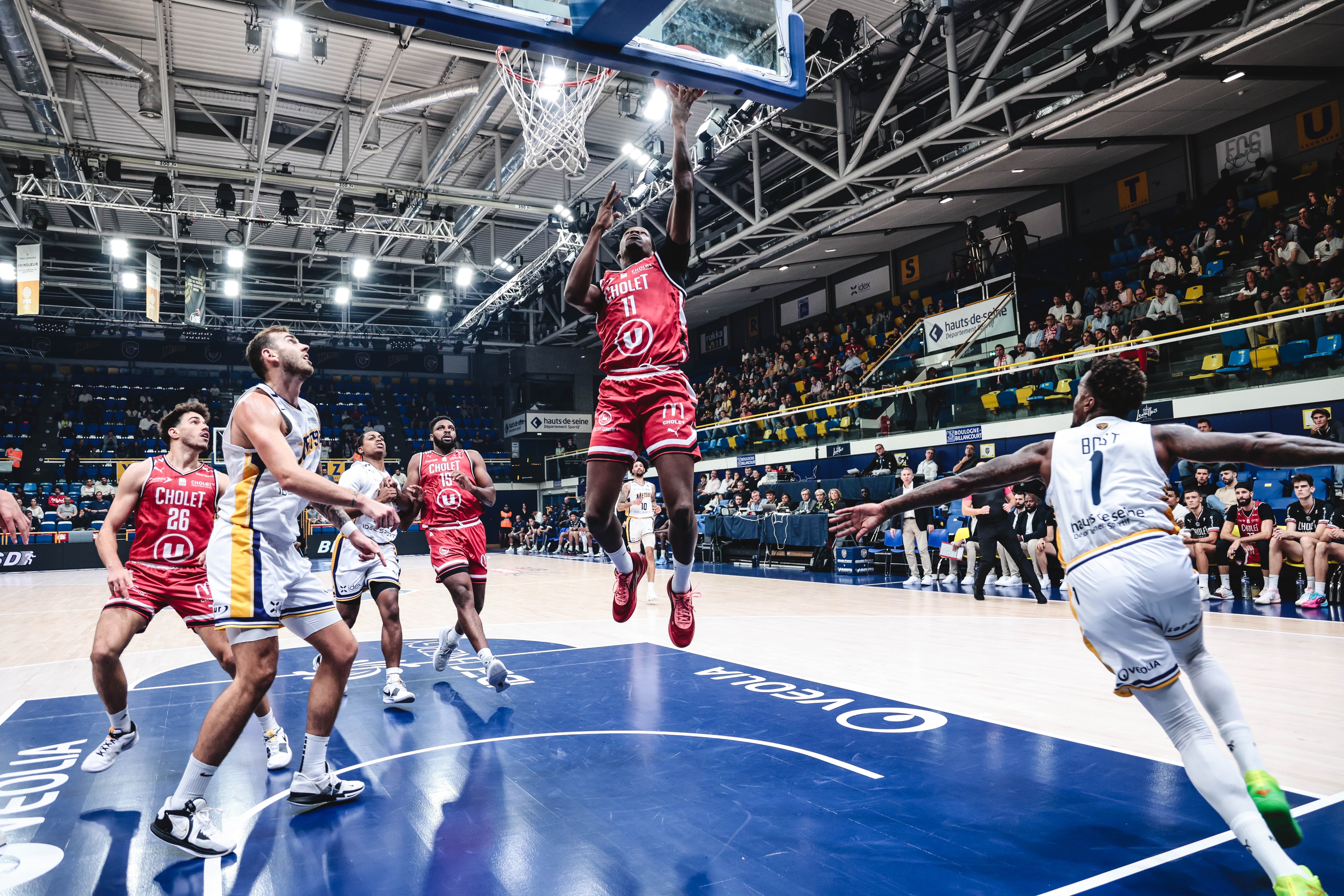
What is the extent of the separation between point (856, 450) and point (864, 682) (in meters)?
10.9

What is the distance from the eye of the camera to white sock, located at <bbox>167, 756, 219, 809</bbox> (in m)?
3.25

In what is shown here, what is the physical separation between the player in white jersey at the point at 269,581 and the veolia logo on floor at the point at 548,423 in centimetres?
2850

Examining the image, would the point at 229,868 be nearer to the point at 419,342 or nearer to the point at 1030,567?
the point at 1030,567

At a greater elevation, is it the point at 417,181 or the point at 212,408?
the point at 417,181

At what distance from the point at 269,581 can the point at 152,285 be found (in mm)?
17814

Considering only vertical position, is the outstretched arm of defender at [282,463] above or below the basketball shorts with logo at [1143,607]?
above

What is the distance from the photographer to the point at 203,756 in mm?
3297

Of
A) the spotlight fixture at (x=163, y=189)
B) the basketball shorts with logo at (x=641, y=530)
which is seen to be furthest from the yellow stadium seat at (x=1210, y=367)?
the spotlight fixture at (x=163, y=189)

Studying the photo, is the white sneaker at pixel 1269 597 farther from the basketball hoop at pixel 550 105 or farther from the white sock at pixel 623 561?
the basketball hoop at pixel 550 105

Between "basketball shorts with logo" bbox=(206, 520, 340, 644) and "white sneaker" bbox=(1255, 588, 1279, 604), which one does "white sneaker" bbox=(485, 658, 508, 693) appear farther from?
"white sneaker" bbox=(1255, 588, 1279, 604)

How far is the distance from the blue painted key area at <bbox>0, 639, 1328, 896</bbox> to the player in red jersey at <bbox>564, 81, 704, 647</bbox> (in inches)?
36.2

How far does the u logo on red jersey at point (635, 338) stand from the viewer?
14.5 feet

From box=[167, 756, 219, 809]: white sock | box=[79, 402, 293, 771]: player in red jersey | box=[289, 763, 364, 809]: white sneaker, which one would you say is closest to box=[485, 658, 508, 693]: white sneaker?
box=[79, 402, 293, 771]: player in red jersey

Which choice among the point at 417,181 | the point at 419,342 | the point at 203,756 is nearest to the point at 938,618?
the point at 203,756
